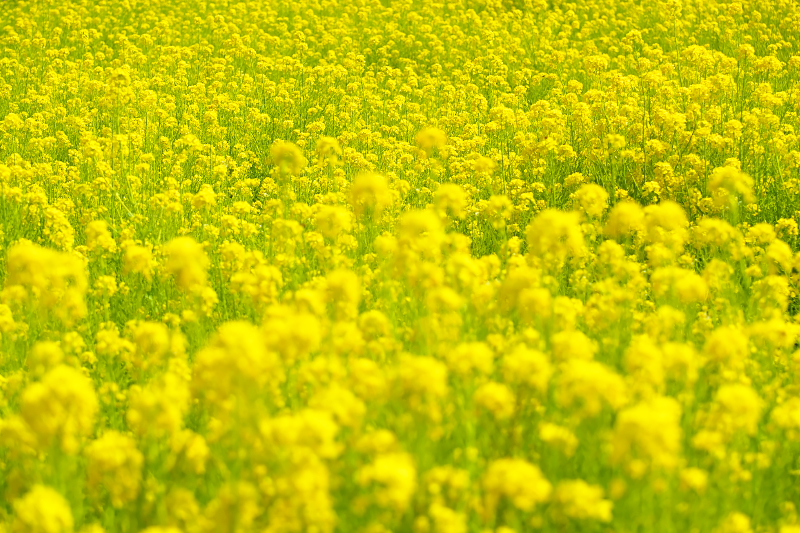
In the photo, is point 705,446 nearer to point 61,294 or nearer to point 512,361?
point 512,361

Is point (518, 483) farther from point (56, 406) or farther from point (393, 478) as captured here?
point (56, 406)

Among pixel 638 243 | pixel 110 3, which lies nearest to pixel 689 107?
pixel 638 243

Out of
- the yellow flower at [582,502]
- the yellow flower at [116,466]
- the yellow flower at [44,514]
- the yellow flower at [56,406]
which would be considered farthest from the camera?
the yellow flower at [116,466]

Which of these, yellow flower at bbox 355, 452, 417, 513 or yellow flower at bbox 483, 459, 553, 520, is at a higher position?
yellow flower at bbox 483, 459, 553, 520

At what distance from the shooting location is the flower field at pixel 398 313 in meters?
2.86

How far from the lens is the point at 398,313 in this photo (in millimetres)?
4781

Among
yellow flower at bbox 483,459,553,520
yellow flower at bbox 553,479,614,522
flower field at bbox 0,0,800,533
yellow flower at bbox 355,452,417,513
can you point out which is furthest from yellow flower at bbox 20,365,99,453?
yellow flower at bbox 553,479,614,522

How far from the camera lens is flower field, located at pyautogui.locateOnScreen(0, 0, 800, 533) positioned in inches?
112

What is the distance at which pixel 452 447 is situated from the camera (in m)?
3.25

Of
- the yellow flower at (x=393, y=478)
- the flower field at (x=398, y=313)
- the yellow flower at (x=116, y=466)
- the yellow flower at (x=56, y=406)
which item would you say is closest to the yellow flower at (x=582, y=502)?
the flower field at (x=398, y=313)

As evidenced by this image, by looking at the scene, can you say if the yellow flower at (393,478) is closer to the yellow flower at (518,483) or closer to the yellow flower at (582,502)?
the yellow flower at (518,483)

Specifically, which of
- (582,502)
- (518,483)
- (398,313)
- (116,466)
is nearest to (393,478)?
(518,483)

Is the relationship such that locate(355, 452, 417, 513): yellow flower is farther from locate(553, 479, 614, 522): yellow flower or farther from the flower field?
locate(553, 479, 614, 522): yellow flower

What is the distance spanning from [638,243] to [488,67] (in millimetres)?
6502
